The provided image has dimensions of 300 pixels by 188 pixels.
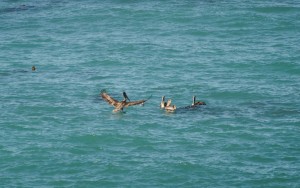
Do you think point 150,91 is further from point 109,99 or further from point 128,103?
point 109,99

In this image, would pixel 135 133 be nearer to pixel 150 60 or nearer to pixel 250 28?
pixel 150 60

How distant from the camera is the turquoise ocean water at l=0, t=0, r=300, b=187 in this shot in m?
65.3

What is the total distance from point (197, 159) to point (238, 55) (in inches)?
1264

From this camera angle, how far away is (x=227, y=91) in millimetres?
84375

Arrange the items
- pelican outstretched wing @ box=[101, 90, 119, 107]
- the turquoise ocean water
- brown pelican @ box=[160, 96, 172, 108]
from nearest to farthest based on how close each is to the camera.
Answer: the turquoise ocean water
pelican outstretched wing @ box=[101, 90, 119, 107]
brown pelican @ box=[160, 96, 172, 108]

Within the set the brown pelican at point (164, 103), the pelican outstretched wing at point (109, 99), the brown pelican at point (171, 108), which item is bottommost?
the brown pelican at point (171, 108)

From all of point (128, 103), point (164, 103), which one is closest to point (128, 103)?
point (128, 103)

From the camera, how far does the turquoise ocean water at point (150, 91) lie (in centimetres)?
6531

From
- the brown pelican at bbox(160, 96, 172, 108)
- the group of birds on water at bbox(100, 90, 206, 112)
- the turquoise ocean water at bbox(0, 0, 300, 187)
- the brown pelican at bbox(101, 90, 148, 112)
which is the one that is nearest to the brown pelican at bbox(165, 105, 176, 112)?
the group of birds on water at bbox(100, 90, 206, 112)

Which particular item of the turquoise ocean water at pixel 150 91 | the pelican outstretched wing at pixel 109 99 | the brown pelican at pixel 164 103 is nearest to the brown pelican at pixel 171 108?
the brown pelican at pixel 164 103

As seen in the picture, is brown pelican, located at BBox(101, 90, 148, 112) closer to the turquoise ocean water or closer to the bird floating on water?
the turquoise ocean water

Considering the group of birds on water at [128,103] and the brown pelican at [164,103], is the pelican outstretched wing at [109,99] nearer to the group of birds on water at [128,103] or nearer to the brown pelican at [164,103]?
the group of birds on water at [128,103]

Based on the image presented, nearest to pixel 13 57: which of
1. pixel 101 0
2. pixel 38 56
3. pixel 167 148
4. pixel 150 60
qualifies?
pixel 38 56

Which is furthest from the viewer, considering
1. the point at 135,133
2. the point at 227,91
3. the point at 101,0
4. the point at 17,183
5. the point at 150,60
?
the point at 101,0
